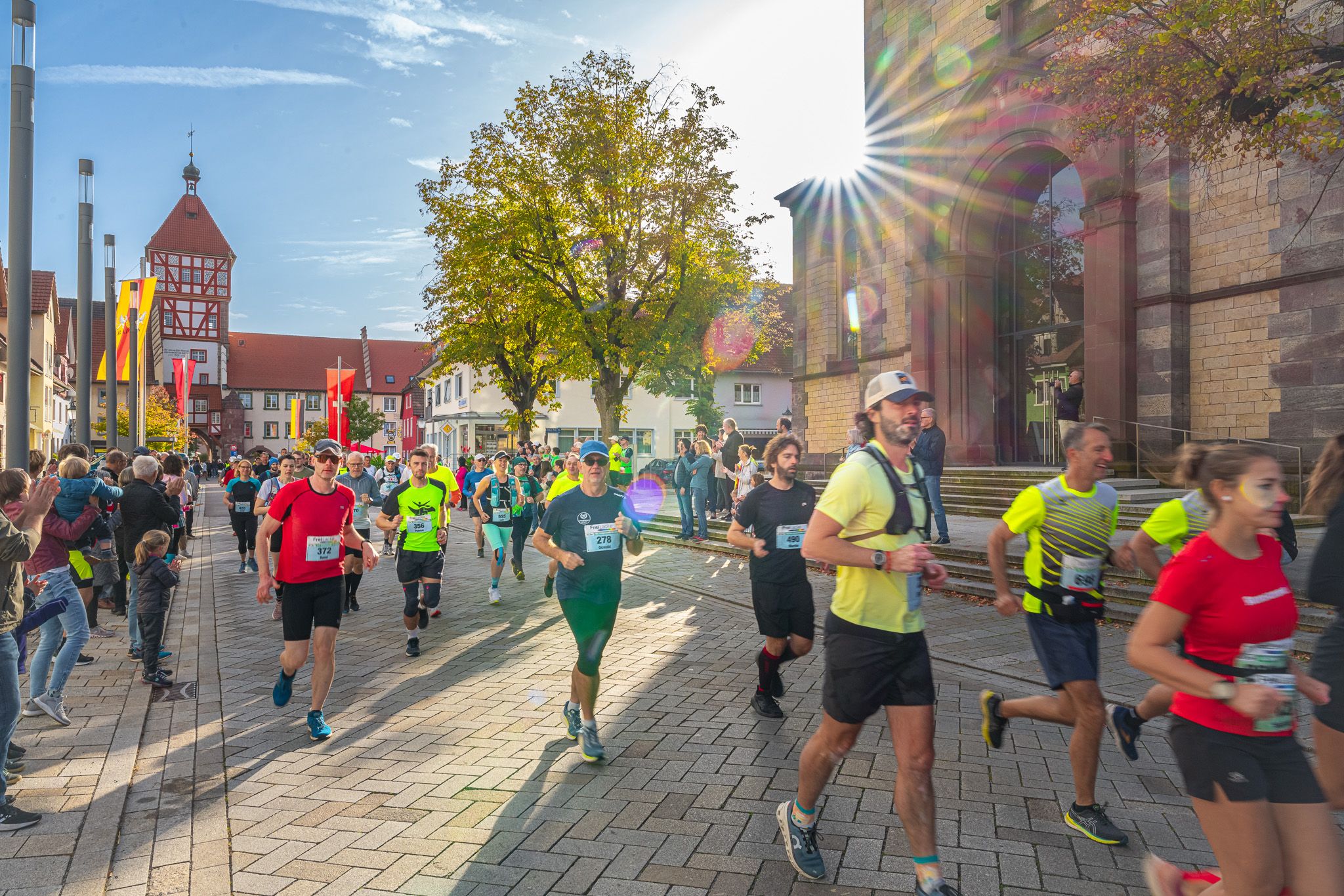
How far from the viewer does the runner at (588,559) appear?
5.15m

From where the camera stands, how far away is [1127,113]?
28.5ft

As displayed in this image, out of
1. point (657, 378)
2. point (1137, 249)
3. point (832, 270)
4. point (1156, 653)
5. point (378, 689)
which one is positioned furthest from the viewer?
point (657, 378)

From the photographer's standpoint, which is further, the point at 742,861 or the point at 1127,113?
the point at 1127,113

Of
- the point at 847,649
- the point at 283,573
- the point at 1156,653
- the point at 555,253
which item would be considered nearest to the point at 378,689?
the point at 283,573

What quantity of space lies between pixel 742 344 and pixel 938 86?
2553 cm

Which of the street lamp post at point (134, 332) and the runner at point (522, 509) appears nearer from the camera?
the runner at point (522, 509)

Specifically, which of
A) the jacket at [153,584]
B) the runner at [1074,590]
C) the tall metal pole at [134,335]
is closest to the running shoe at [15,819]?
the jacket at [153,584]

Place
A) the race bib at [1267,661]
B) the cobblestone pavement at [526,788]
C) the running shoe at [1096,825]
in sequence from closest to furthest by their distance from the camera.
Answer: the race bib at [1267,661] < the cobblestone pavement at [526,788] < the running shoe at [1096,825]

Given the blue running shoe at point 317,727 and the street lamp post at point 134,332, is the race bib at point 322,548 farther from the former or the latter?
the street lamp post at point 134,332

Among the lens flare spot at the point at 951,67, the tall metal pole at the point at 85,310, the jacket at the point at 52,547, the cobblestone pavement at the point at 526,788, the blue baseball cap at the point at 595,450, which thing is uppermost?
the lens flare spot at the point at 951,67

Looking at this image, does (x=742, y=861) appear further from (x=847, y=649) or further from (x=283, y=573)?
(x=283, y=573)

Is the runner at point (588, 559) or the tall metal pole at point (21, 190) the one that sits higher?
the tall metal pole at point (21, 190)

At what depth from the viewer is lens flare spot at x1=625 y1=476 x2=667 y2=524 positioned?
2227cm

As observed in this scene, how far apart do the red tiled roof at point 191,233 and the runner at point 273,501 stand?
85925mm
